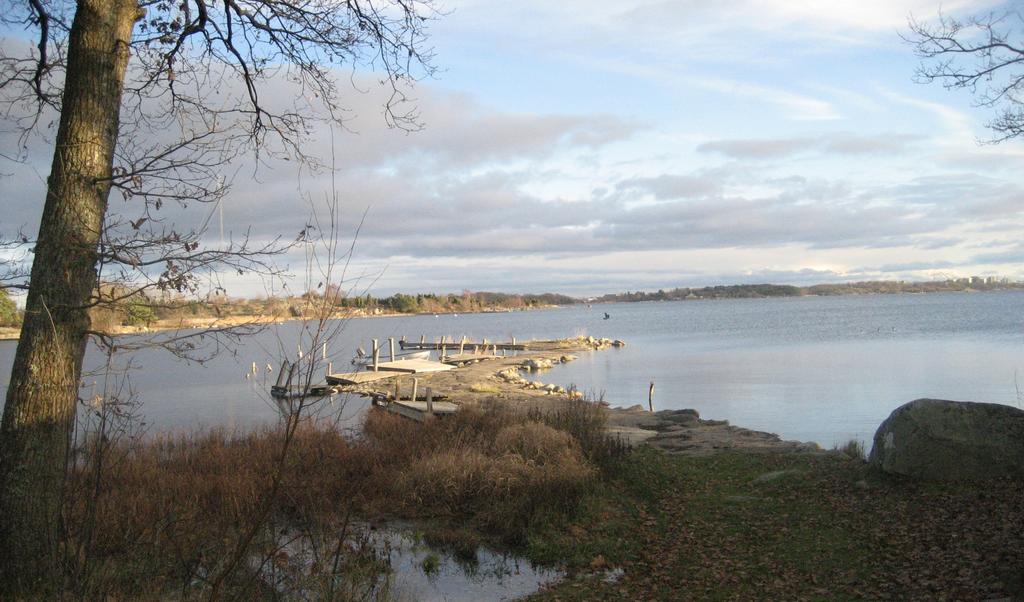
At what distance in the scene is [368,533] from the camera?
1070cm

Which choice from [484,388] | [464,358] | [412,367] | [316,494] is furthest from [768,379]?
[316,494]

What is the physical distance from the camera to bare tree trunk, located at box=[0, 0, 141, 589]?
19.3 ft

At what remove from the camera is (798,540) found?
914 cm

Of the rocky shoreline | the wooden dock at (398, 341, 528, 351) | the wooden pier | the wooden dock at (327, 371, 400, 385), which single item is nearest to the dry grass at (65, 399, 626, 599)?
the rocky shoreline

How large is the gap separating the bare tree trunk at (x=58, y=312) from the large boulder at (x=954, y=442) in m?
10.3

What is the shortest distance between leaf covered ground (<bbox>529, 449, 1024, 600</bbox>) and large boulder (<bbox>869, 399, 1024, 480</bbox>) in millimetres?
266

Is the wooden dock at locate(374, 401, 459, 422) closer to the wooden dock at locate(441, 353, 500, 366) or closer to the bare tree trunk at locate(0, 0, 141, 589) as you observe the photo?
the bare tree trunk at locate(0, 0, 141, 589)

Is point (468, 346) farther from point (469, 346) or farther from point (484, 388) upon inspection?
point (484, 388)

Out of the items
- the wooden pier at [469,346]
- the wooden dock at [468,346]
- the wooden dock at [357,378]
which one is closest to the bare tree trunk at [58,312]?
the wooden dock at [357,378]

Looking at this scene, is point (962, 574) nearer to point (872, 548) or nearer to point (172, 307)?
point (872, 548)

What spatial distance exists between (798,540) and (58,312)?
26.8 ft

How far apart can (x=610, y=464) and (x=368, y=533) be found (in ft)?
14.8

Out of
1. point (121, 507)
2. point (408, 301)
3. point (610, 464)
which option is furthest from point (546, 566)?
point (408, 301)

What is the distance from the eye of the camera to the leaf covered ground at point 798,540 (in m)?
7.54
